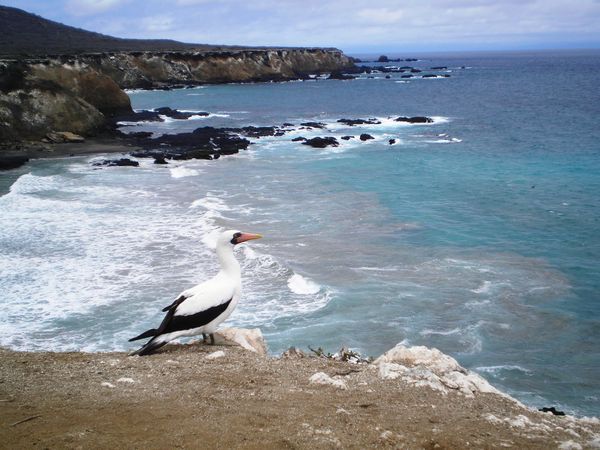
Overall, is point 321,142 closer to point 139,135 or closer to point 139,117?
point 139,135

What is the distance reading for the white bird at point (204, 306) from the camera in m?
7.73

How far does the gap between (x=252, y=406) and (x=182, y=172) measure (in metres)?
27.4

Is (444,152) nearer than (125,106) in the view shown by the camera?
Yes

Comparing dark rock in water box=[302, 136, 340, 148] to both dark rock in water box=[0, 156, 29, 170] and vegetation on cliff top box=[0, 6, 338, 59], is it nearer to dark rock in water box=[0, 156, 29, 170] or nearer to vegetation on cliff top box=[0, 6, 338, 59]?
dark rock in water box=[0, 156, 29, 170]

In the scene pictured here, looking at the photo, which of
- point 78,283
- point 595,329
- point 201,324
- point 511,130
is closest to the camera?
point 201,324

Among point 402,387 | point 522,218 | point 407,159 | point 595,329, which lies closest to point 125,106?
point 407,159

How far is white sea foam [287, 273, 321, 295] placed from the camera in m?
15.7

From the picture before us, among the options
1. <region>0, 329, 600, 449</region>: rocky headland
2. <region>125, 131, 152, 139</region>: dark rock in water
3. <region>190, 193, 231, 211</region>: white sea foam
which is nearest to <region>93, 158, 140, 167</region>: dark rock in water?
<region>190, 193, 231, 211</region>: white sea foam

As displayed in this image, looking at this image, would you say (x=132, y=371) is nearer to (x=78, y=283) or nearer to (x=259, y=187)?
(x=78, y=283)

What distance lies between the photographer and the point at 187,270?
1691 cm

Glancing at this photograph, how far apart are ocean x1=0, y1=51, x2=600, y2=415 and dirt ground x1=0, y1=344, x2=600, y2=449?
199 inches

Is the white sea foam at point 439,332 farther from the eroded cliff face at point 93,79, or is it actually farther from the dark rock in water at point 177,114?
the dark rock in water at point 177,114

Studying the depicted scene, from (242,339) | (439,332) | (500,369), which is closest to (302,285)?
(439,332)

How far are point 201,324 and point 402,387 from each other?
8.92 feet
